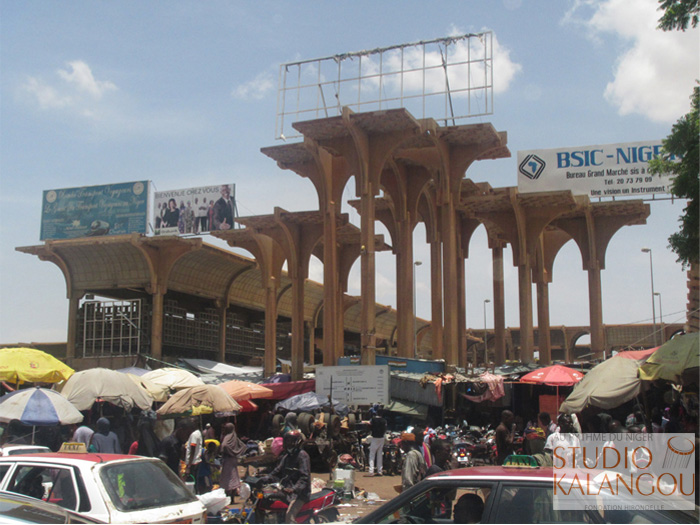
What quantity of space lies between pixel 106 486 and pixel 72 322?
3317cm

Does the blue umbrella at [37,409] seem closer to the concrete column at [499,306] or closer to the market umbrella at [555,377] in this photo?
the market umbrella at [555,377]

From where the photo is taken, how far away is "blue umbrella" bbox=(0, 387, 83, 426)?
44.1 ft

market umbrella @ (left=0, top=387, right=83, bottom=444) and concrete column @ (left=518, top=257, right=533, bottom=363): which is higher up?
concrete column @ (left=518, top=257, right=533, bottom=363)

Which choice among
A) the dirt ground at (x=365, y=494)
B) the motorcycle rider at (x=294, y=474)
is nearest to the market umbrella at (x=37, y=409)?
the dirt ground at (x=365, y=494)

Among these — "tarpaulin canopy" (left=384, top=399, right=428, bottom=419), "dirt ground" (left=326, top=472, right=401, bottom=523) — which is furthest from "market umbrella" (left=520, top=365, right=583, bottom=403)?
"dirt ground" (left=326, top=472, right=401, bottom=523)

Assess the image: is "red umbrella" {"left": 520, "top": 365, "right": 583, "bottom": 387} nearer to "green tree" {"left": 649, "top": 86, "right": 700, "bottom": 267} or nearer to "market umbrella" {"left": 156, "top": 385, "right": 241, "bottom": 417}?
"green tree" {"left": 649, "top": 86, "right": 700, "bottom": 267}

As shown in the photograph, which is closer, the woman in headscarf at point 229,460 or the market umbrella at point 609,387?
the woman in headscarf at point 229,460

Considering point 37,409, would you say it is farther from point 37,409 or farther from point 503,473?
point 503,473

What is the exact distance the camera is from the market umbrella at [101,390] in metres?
15.6

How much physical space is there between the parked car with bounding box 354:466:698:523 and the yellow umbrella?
14188mm

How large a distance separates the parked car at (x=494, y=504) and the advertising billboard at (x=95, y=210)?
124 feet

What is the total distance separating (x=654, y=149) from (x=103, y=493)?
3179 centimetres

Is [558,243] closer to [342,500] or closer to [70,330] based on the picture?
[70,330]

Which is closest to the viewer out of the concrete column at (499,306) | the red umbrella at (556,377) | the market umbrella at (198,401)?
the market umbrella at (198,401)
